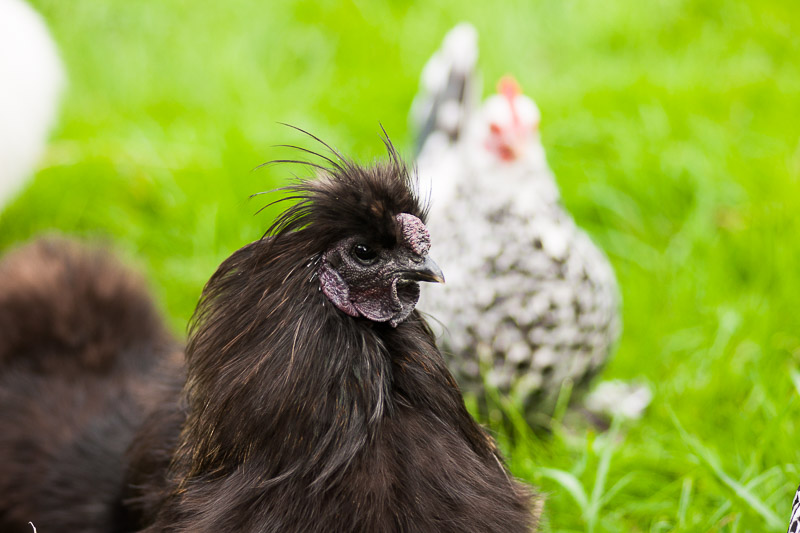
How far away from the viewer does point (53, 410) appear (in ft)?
7.00

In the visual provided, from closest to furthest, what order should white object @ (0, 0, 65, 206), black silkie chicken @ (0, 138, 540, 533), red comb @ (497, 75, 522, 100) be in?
black silkie chicken @ (0, 138, 540, 533), red comb @ (497, 75, 522, 100), white object @ (0, 0, 65, 206)

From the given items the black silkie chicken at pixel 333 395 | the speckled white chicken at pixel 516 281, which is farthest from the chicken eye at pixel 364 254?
the speckled white chicken at pixel 516 281

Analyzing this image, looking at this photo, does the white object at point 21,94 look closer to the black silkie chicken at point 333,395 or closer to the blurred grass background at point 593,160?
the blurred grass background at point 593,160

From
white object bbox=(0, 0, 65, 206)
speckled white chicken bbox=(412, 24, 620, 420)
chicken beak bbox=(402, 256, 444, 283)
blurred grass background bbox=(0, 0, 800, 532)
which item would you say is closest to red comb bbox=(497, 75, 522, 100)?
speckled white chicken bbox=(412, 24, 620, 420)

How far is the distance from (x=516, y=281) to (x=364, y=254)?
3.15 feet

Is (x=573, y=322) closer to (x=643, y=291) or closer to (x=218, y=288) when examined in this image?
(x=643, y=291)

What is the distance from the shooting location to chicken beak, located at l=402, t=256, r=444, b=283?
55.0 inches

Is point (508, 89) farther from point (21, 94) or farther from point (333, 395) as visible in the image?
point (21, 94)

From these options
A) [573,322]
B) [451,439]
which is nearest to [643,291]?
[573,322]

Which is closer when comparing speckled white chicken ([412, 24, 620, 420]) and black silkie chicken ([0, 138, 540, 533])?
black silkie chicken ([0, 138, 540, 533])

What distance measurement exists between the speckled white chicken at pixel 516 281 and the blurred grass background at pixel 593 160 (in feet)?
0.79

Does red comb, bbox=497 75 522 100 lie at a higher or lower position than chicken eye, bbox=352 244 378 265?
higher

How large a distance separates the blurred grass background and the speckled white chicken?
242 mm

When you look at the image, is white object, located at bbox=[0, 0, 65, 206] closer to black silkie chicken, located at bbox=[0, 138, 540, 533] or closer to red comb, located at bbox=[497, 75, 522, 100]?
black silkie chicken, located at bbox=[0, 138, 540, 533]
